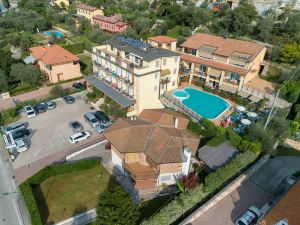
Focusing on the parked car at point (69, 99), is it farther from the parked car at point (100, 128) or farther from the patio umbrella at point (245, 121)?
the patio umbrella at point (245, 121)

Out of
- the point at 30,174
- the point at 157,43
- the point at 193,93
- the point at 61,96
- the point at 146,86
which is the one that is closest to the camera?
the point at 30,174

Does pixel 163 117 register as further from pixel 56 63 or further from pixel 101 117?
pixel 56 63

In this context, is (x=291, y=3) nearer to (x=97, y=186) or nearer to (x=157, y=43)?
(x=157, y=43)

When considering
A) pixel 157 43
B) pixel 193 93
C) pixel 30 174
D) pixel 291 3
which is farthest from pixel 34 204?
pixel 291 3

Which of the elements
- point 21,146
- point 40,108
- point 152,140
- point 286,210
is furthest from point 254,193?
point 40,108

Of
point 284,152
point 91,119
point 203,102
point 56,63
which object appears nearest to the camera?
point 284,152
